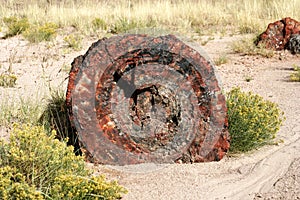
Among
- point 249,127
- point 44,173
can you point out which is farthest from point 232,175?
point 44,173

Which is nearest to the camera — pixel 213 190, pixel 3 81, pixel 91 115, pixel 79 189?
pixel 79 189

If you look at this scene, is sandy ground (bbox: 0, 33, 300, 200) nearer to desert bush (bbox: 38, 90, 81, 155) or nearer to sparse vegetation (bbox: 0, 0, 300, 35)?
desert bush (bbox: 38, 90, 81, 155)

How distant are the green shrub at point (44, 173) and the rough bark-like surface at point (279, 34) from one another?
22.6 ft

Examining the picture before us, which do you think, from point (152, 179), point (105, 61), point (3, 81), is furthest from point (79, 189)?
point (3, 81)

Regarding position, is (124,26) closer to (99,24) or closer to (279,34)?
(99,24)

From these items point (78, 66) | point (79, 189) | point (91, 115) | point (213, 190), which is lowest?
point (213, 190)

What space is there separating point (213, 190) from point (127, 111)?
1058mm

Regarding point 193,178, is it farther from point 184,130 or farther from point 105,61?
point 105,61

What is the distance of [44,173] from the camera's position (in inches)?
133

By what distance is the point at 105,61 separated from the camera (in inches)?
161

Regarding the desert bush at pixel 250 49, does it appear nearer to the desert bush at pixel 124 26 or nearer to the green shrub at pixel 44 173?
the desert bush at pixel 124 26

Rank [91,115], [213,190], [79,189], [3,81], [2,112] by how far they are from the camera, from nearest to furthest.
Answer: [79,189]
[213,190]
[91,115]
[2,112]
[3,81]

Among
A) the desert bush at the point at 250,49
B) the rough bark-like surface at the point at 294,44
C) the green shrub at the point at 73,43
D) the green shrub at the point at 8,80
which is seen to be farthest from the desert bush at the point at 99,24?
the green shrub at the point at 8,80

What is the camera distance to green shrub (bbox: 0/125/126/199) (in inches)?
120
